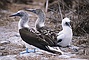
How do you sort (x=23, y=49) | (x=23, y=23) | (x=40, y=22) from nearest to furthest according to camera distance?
(x=23, y=23) < (x=23, y=49) < (x=40, y=22)

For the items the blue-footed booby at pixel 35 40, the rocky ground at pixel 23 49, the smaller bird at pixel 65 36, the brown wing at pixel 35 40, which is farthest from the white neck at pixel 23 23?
the smaller bird at pixel 65 36

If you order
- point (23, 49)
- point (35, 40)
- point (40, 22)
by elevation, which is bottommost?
point (23, 49)

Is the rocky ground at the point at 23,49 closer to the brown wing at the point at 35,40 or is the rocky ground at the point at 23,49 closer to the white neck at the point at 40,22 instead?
the brown wing at the point at 35,40

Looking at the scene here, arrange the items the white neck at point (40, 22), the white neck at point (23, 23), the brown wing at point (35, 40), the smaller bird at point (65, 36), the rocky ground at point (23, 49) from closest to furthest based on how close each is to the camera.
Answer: the rocky ground at point (23, 49)
the brown wing at point (35, 40)
the white neck at point (23, 23)
the smaller bird at point (65, 36)
the white neck at point (40, 22)

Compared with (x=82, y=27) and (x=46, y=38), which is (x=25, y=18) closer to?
(x=46, y=38)

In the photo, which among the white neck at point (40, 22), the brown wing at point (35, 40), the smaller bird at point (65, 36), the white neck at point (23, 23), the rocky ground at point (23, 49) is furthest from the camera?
the white neck at point (40, 22)

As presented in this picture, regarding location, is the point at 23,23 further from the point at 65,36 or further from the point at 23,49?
the point at 65,36

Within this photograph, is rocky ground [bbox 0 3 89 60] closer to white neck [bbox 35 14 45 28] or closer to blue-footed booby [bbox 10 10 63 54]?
blue-footed booby [bbox 10 10 63 54]

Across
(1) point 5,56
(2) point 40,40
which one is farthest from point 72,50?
(1) point 5,56

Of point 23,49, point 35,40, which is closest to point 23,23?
point 35,40

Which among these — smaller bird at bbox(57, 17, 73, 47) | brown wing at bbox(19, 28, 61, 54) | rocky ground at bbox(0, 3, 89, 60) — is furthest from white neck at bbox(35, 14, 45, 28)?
brown wing at bbox(19, 28, 61, 54)

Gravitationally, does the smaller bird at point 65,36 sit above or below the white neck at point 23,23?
below

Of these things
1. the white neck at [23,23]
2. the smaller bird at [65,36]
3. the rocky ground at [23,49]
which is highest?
the white neck at [23,23]

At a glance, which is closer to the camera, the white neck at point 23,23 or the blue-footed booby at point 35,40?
the blue-footed booby at point 35,40
